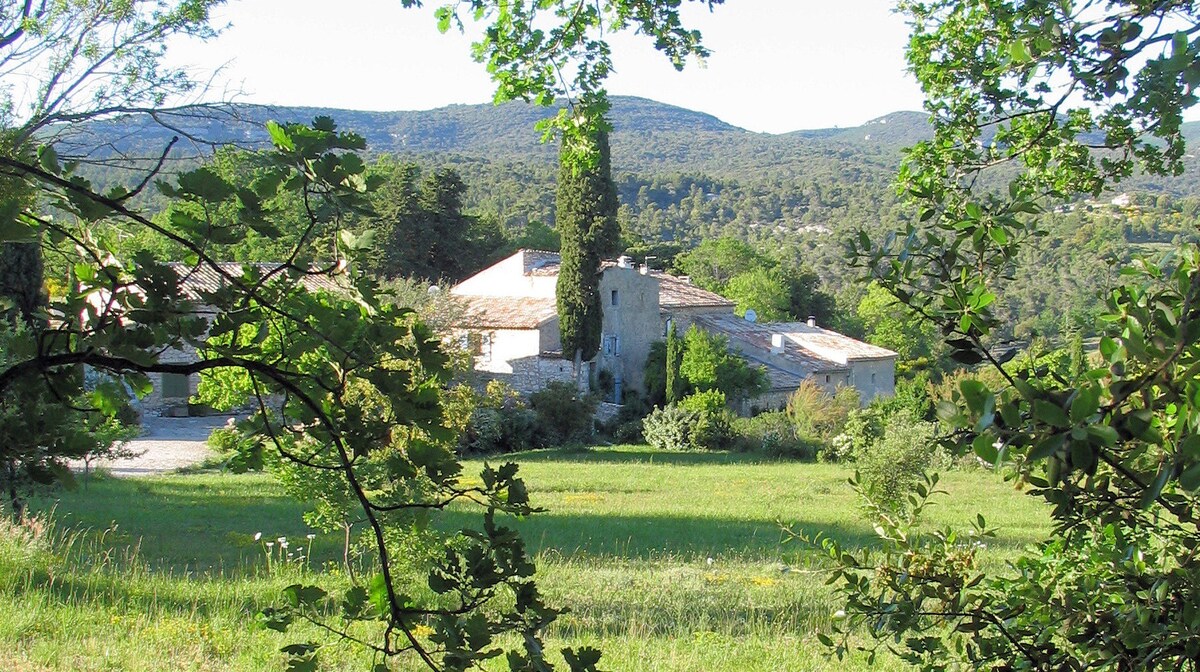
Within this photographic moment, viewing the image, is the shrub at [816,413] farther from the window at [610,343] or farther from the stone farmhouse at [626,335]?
the window at [610,343]

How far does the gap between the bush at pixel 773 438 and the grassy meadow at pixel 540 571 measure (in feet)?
33.1

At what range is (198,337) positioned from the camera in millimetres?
1724

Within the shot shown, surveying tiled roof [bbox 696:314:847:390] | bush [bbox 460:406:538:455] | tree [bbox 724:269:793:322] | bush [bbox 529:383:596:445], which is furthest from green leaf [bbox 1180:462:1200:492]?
tree [bbox 724:269:793:322]

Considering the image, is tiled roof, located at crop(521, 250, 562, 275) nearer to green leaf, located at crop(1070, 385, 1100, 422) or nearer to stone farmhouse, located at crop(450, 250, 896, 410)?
stone farmhouse, located at crop(450, 250, 896, 410)

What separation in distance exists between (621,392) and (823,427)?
30.7 feet

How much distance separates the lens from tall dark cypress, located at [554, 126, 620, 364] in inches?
1425

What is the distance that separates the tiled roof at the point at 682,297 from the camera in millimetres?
41719

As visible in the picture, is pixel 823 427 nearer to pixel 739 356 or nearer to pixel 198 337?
pixel 739 356

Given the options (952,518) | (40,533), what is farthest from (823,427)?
(40,533)

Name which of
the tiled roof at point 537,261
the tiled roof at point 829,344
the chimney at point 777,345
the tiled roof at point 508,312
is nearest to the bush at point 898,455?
the tiled roof at point 508,312

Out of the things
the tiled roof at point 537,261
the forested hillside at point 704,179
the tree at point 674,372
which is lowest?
the tree at point 674,372

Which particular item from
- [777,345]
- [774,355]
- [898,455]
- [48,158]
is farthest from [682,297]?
[48,158]

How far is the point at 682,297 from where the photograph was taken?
4309 cm

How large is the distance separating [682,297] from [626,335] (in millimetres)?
4464
